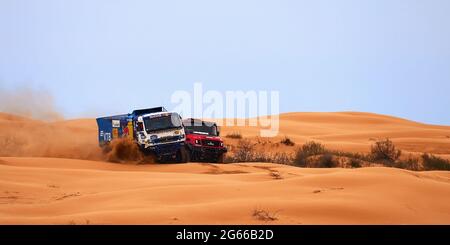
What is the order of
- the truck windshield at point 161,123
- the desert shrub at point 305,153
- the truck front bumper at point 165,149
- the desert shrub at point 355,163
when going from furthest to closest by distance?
1. the desert shrub at point 305,153
2. the desert shrub at point 355,163
3. the truck windshield at point 161,123
4. the truck front bumper at point 165,149

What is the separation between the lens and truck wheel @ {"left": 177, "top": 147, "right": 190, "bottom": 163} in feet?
84.3

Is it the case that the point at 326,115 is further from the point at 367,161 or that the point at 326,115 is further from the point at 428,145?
the point at 367,161

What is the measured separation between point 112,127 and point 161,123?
2239 millimetres

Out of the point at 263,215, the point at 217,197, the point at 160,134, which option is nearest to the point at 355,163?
the point at 160,134

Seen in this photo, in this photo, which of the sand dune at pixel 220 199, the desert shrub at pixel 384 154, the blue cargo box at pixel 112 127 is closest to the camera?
the sand dune at pixel 220 199

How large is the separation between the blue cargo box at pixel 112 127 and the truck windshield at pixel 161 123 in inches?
36.0

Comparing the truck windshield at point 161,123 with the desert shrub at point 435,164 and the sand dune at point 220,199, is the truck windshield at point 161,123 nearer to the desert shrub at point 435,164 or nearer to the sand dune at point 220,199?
the sand dune at point 220,199

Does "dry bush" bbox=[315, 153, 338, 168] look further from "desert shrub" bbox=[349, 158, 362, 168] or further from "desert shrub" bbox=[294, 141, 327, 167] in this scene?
"desert shrub" bbox=[294, 141, 327, 167]

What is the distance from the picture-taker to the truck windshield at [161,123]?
83.9 ft

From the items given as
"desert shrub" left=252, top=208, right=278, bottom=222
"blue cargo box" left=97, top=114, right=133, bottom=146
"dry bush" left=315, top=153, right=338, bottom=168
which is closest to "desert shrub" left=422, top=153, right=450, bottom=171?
"dry bush" left=315, top=153, right=338, bottom=168

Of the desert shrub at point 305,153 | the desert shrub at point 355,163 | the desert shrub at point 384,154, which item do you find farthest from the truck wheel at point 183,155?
the desert shrub at point 384,154

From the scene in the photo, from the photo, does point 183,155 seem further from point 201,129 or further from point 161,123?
point 201,129

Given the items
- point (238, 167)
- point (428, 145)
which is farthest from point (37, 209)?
point (428, 145)

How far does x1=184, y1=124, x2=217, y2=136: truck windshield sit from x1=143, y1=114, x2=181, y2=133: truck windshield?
3.20ft
